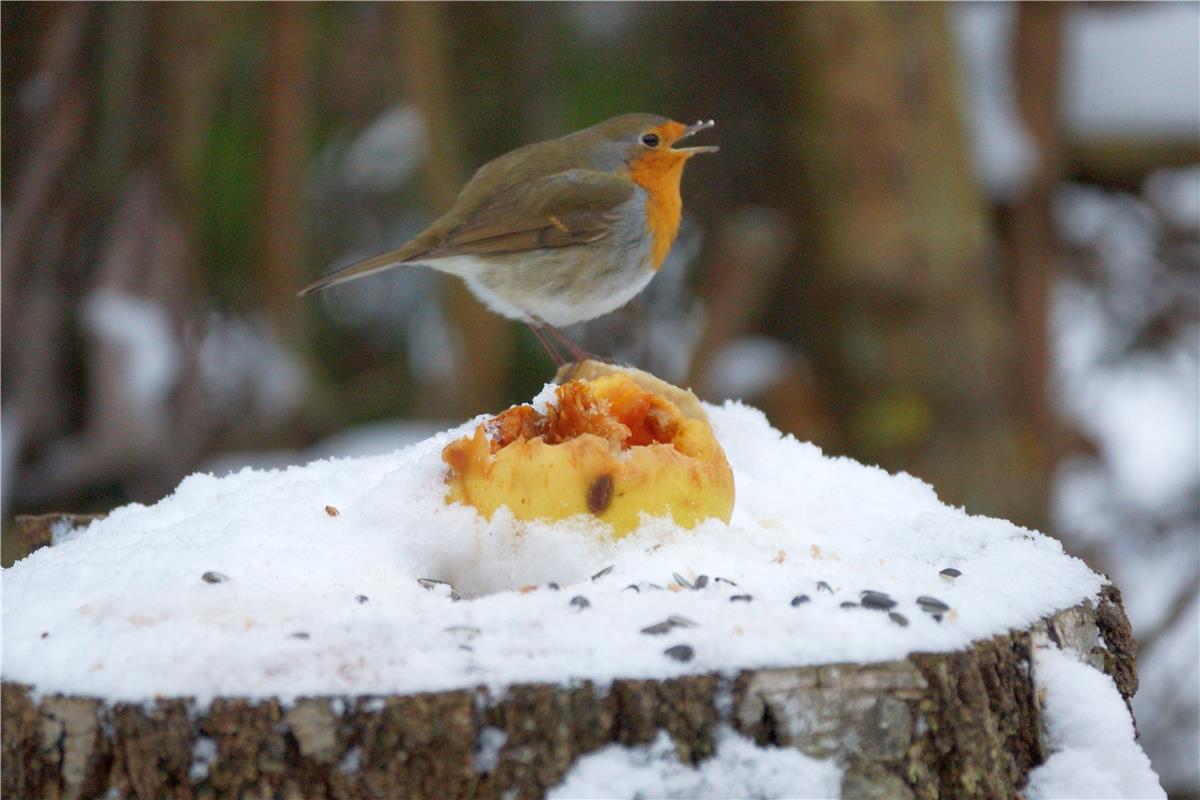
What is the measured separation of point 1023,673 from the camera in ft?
5.43

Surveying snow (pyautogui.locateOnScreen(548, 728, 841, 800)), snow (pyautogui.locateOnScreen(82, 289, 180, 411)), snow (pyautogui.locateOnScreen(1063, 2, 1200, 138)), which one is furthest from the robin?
snow (pyautogui.locateOnScreen(1063, 2, 1200, 138))

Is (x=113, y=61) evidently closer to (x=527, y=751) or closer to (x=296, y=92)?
(x=296, y=92)

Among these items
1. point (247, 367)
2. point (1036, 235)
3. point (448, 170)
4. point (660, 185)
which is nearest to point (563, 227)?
point (660, 185)

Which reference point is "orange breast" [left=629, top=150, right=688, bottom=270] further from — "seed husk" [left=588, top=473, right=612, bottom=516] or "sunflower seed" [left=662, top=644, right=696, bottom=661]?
"sunflower seed" [left=662, top=644, right=696, bottom=661]

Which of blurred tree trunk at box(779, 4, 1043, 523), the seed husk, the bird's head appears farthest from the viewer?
blurred tree trunk at box(779, 4, 1043, 523)

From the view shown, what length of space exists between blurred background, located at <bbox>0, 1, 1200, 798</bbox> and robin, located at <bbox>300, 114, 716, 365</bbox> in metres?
1.41

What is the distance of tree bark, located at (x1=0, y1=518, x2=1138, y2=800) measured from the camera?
143 cm

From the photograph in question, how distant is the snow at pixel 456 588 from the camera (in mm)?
1469

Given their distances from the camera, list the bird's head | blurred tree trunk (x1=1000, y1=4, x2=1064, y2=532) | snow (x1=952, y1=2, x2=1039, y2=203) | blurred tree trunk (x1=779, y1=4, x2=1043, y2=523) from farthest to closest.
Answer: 1. snow (x1=952, y1=2, x2=1039, y2=203)
2. blurred tree trunk (x1=1000, y1=4, x2=1064, y2=532)
3. blurred tree trunk (x1=779, y1=4, x2=1043, y2=523)
4. the bird's head

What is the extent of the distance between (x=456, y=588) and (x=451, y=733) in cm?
50

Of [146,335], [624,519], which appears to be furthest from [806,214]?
[624,519]

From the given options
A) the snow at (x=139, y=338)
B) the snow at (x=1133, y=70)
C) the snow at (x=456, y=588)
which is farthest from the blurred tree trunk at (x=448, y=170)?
the snow at (x=456, y=588)

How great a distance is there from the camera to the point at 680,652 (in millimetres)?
1478

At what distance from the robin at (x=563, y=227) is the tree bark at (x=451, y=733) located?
189 cm
